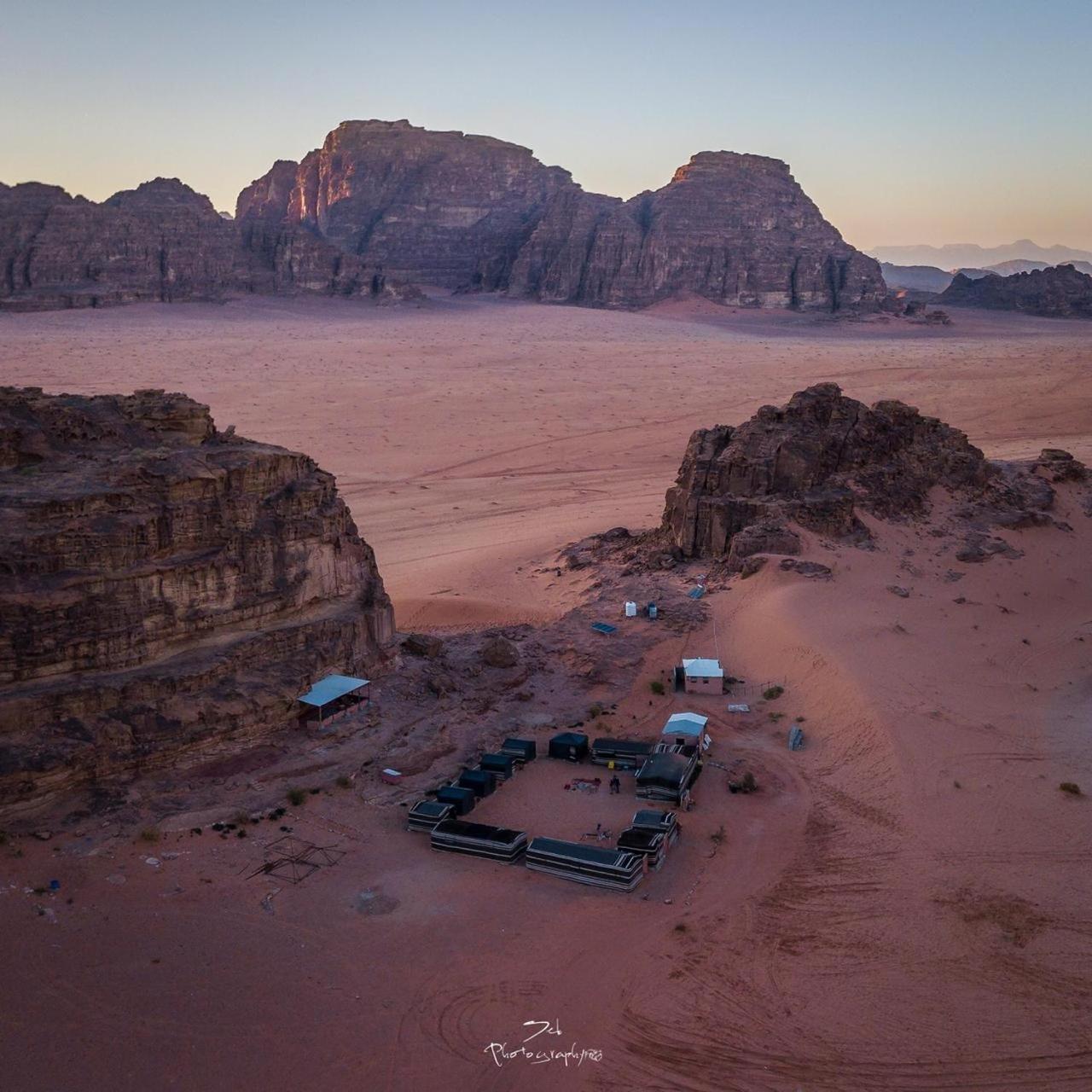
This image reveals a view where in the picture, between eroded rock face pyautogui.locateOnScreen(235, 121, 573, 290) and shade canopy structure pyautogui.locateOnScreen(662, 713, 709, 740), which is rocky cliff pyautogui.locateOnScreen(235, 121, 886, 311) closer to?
eroded rock face pyautogui.locateOnScreen(235, 121, 573, 290)

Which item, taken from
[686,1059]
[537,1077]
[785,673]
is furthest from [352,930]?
[785,673]

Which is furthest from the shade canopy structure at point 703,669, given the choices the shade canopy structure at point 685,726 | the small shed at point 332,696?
the small shed at point 332,696

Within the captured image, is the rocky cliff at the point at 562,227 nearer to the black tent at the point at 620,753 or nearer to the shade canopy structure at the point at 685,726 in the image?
the shade canopy structure at the point at 685,726

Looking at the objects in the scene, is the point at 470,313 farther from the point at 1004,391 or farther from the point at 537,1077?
the point at 537,1077

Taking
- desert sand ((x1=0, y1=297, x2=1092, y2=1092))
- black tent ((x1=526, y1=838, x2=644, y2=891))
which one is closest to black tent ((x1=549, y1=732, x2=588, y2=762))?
desert sand ((x1=0, y1=297, x2=1092, y2=1092))
